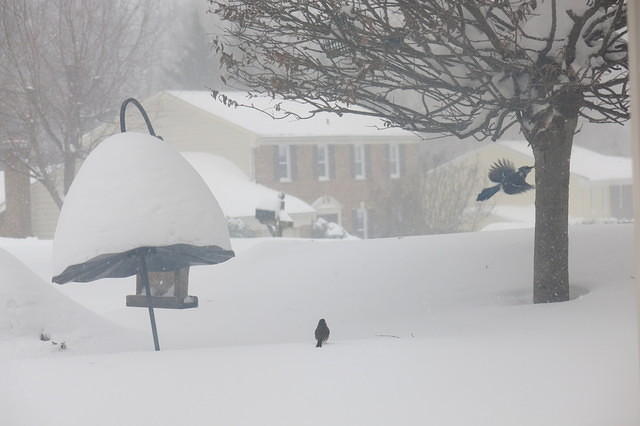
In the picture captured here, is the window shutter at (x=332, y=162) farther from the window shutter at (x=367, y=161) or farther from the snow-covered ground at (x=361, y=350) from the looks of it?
the snow-covered ground at (x=361, y=350)

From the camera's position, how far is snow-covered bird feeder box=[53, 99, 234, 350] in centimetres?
549

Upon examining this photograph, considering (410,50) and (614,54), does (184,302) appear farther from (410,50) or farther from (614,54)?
(614,54)

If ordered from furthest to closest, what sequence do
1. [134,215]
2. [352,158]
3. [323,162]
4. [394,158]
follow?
[394,158]
[352,158]
[323,162]
[134,215]

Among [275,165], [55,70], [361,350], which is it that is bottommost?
[361,350]

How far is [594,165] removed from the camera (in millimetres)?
35281

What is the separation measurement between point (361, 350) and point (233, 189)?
2176cm

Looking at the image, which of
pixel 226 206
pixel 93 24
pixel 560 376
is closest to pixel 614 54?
pixel 560 376

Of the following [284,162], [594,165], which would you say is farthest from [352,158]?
[594,165]

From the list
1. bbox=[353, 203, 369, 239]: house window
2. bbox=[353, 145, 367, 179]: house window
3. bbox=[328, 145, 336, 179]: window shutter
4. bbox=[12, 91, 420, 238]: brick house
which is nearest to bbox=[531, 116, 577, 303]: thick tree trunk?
bbox=[12, 91, 420, 238]: brick house

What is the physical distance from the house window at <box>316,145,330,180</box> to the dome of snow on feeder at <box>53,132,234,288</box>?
23508mm

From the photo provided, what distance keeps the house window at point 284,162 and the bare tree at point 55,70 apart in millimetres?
6829

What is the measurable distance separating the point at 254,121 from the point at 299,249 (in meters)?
16.6

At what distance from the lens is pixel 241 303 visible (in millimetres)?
9953

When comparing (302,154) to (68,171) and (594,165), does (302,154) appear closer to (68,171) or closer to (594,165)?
(68,171)
